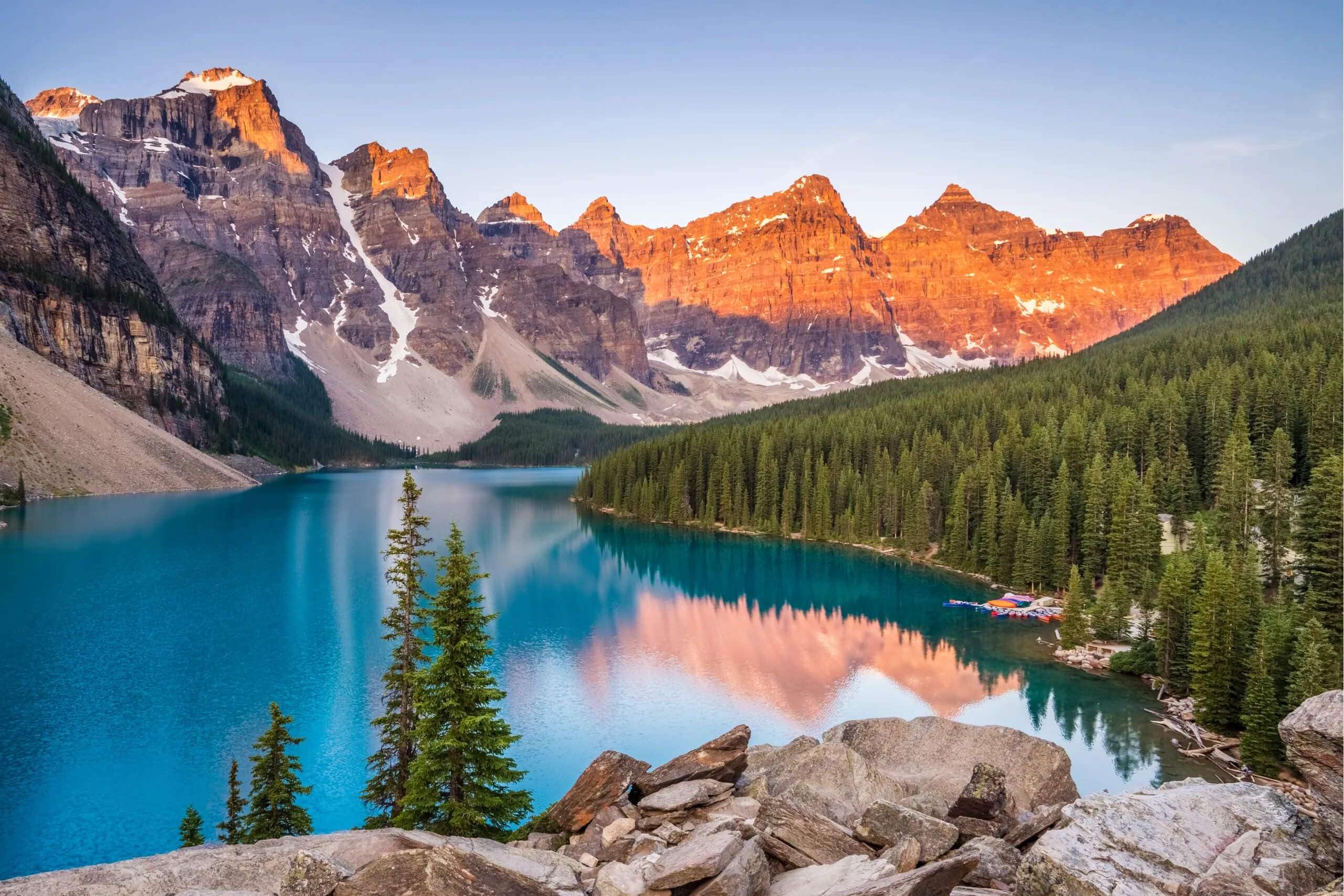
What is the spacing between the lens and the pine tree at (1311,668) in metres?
26.9

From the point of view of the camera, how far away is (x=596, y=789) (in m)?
16.1

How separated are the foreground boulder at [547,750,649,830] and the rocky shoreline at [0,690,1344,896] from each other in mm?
36

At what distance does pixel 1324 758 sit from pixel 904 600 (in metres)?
53.1

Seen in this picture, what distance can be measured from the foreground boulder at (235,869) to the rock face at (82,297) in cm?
14020

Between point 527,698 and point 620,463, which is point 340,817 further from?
point 620,463

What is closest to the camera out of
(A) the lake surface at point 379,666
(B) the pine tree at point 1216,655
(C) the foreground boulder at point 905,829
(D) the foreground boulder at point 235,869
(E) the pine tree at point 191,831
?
(D) the foreground boulder at point 235,869

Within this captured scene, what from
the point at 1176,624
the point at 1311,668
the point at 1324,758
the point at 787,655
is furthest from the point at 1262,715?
the point at 1324,758

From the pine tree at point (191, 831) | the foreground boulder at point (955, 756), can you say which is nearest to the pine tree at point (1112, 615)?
the foreground boulder at point (955, 756)

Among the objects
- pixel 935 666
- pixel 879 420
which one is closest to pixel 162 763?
pixel 935 666

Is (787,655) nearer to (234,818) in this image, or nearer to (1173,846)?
(234,818)

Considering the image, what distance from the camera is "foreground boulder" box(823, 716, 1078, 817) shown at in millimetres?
16703

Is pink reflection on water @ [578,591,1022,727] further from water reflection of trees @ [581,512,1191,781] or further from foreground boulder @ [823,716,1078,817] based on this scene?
foreground boulder @ [823,716,1078,817]

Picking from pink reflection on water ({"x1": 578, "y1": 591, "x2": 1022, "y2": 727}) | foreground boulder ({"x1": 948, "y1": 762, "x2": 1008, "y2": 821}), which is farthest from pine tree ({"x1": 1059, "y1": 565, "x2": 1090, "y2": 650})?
foreground boulder ({"x1": 948, "y1": 762, "x2": 1008, "y2": 821})

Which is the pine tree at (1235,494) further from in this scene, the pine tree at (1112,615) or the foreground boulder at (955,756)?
the foreground boulder at (955,756)
